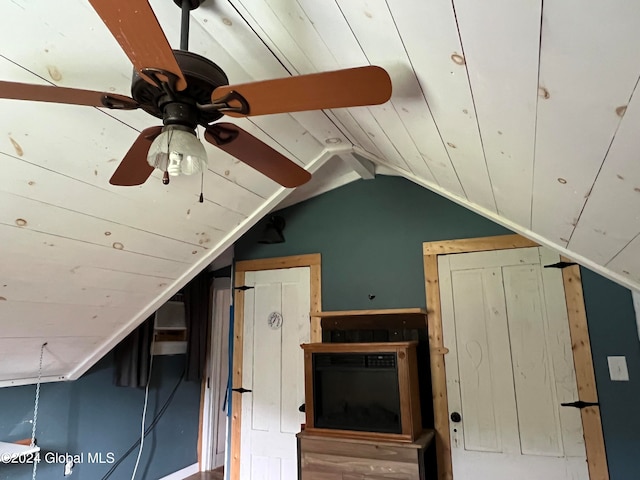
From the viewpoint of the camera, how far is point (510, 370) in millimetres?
2816

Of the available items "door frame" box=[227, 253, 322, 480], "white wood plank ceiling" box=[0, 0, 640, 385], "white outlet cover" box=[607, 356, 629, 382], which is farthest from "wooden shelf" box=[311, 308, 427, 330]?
"white outlet cover" box=[607, 356, 629, 382]

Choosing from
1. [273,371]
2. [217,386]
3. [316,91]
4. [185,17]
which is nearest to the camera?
[316,91]

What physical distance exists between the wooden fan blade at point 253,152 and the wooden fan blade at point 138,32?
13.3 inches

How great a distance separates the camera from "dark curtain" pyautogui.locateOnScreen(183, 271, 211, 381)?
4.22 metres

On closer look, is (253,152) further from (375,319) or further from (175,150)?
(375,319)

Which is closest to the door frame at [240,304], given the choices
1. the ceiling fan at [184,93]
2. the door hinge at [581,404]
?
the door hinge at [581,404]

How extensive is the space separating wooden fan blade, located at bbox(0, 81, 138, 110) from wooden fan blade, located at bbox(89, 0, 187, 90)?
15cm

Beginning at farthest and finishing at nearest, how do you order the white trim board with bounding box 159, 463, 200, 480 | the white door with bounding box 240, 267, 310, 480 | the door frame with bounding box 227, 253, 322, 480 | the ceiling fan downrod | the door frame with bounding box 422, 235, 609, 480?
1. the white trim board with bounding box 159, 463, 200, 480
2. the door frame with bounding box 227, 253, 322, 480
3. the white door with bounding box 240, 267, 310, 480
4. the door frame with bounding box 422, 235, 609, 480
5. the ceiling fan downrod

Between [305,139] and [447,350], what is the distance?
5.68 feet

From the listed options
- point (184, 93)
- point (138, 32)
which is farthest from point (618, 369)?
point (138, 32)

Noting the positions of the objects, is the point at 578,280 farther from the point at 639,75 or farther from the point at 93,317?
the point at 93,317

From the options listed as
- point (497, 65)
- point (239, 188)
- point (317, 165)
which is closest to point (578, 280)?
point (317, 165)

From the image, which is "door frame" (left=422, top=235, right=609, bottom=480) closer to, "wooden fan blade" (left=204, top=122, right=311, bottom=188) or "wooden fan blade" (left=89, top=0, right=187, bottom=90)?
"wooden fan blade" (left=204, top=122, right=311, bottom=188)

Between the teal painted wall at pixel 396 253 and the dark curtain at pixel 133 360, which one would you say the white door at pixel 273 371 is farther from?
the dark curtain at pixel 133 360
